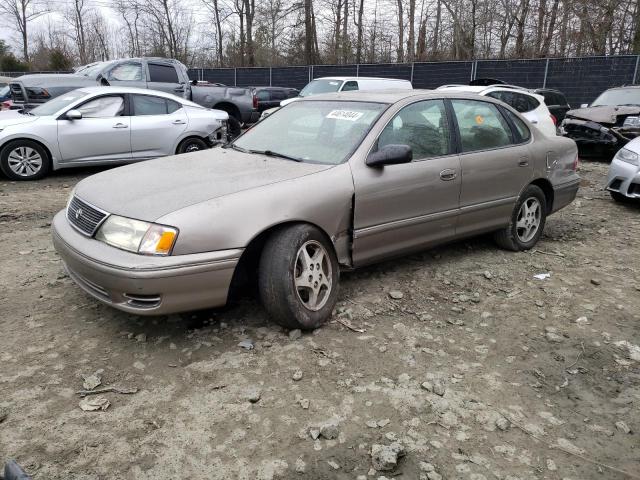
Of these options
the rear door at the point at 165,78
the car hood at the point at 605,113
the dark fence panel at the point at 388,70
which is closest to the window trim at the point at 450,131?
the car hood at the point at 605,113

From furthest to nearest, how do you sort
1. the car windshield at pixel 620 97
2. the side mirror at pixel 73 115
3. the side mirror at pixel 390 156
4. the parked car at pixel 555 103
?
1. the parked car at pixel 555 103
2. the car windshield at pixel 620 97
3. the side mirror at pixel 73 115
4. the side mirror at pixel 390 156

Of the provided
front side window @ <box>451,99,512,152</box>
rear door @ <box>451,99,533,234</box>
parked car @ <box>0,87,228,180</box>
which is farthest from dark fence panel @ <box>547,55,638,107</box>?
front side window @ <box>451,99,512,152</box>

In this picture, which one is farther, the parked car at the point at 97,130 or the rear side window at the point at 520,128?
the parked car at the point at 97,130

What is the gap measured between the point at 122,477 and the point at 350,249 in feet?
6.63

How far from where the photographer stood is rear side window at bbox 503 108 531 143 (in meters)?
4.90

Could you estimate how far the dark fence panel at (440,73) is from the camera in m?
20.2

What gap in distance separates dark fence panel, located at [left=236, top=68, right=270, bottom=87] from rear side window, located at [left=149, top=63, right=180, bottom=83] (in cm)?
1286

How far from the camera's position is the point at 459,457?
93.7 inches

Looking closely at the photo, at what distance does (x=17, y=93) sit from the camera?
9.94 metres

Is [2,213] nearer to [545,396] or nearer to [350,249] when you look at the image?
[350,249]

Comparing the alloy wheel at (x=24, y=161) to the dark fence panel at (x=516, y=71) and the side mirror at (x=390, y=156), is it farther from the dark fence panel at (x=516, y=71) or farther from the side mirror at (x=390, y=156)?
the dark fence panel at (x=516, y=71)

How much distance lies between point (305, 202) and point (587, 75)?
18622mm

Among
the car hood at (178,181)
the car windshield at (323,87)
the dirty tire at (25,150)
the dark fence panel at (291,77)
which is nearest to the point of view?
the car hood at (178,181)

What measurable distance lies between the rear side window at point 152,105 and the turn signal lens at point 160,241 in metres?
6.05
